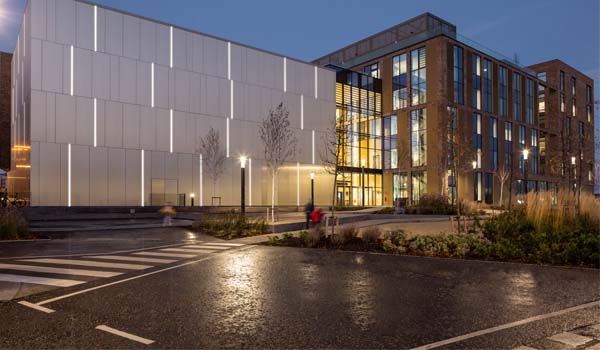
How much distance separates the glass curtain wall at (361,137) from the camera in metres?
53.2

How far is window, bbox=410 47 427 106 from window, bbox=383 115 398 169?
12.8 ft

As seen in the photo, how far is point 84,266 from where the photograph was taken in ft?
37.0

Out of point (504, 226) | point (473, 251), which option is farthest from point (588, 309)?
point (504, 226)

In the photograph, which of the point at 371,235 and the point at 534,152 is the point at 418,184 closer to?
the point at 534,152

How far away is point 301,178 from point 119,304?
4189cm

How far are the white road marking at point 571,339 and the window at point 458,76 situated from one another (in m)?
49.8

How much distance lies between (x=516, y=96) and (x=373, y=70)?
2080 centimetres

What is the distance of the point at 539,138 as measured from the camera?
6738 cm

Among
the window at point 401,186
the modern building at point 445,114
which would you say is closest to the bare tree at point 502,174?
the modern building at point 445,114

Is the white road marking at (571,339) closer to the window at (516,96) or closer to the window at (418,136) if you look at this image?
the window at (418,136)

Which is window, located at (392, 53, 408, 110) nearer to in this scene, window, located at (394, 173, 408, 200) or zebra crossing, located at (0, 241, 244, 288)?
window, located at (394, 173, 408, 200)

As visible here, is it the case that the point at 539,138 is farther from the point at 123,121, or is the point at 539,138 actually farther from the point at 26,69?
the point at 26,69

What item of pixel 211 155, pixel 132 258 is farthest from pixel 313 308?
pixel 211 155

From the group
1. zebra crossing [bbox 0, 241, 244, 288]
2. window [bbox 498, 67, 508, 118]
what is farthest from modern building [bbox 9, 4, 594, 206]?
zebra crossing [bbox 0, 241, 244, 288]
